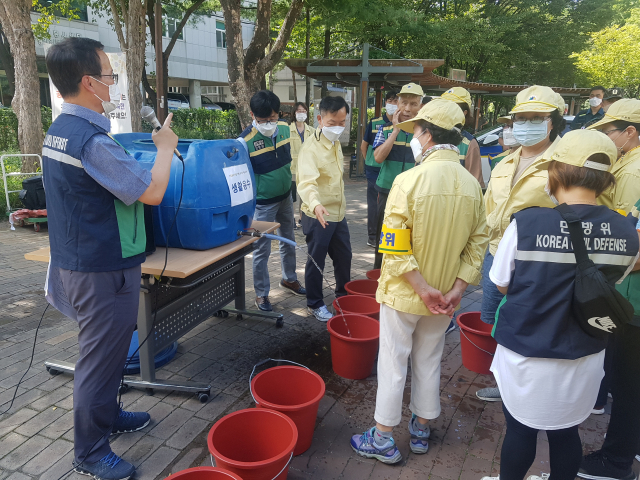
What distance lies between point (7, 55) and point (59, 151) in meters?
16.1

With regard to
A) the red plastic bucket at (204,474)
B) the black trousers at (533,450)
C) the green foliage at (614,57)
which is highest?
the green foliage at (614,57)

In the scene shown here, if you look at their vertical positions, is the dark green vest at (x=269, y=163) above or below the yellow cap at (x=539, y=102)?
below

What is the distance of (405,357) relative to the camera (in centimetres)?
230

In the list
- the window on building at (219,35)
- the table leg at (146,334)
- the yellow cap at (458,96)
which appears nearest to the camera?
the table leg at (146,334)

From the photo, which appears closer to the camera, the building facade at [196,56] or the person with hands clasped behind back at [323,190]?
the person with hands clasped behind back at [323,190]

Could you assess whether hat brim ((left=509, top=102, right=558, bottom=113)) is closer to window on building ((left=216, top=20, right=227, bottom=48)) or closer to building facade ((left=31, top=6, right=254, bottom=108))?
building facade ((left=31, top=6, right=254, bottom=108))

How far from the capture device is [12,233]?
6.67 meters

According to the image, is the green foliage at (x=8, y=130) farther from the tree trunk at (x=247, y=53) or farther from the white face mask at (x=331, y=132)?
the white face mask at (x=331, y=132)

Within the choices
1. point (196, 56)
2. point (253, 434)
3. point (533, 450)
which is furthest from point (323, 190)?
point (196, 56)

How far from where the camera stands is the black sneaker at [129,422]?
2533mm

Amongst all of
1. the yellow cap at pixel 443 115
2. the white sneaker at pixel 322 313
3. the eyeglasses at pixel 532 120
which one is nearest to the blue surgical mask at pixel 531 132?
the eyeglasses at pixel 532 120

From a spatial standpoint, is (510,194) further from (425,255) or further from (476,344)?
(476,344)

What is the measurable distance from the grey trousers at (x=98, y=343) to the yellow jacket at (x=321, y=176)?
5.74 feet

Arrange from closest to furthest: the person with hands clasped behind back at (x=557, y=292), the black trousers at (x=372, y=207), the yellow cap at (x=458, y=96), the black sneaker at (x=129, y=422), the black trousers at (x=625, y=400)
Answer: the person with hands clasped behind back at (x=557, y=292)
the black trousers at (x=625, y=400)
the black sneaker at (x=129, y=422)
the yellow cap at (x=458, y=96)
the black trousers at (x=372, y=207)
